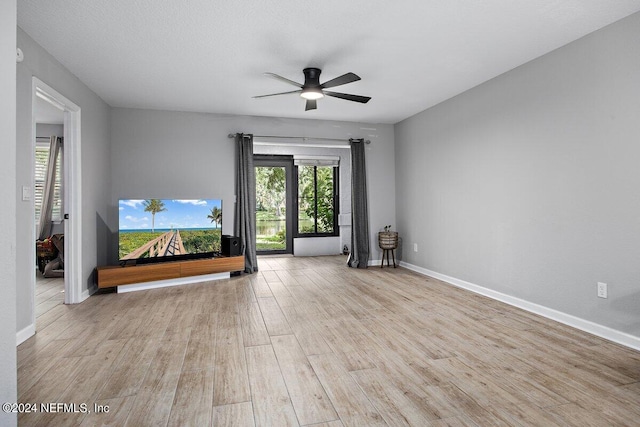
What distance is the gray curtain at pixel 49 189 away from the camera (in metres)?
5.84

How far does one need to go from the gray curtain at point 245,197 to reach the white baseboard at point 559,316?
2.91 meters

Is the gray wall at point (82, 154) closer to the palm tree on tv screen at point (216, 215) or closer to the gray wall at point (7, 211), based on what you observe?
the gray wall at point (7, 211)

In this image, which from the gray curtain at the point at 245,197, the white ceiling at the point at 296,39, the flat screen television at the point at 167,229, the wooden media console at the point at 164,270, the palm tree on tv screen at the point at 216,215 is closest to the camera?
the white ceiling at the point at 296,39

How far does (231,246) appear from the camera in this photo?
17.3 ft

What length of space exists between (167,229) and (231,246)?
897mm

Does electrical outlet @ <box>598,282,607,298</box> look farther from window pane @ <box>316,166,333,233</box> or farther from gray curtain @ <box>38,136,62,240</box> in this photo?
gray curtain @ <box>38,136,62,240</box>

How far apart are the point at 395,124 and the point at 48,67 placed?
4.85 metres

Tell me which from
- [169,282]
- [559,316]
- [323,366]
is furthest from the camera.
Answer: [169,282]

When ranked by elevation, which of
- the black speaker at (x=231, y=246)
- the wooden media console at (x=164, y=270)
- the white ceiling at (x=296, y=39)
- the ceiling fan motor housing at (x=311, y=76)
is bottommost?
the wooden media console at (x=164, y=270)

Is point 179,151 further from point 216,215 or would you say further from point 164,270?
point 164,270

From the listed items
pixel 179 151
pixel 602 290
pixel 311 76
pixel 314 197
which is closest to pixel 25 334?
pixel 179 151

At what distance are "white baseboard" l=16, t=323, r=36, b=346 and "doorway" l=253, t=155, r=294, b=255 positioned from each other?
4701mm

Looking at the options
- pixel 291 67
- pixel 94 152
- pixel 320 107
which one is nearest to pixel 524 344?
pixel 291 67

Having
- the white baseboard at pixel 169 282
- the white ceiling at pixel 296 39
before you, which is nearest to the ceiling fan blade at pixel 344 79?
the white ceiling at pixel 296 39
